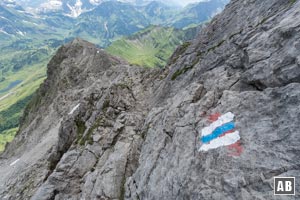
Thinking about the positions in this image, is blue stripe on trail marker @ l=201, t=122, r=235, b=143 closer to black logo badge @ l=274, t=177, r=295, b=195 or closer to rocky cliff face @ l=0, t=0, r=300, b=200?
rocky cliff face @ l=0, t=0, r=300, b=200

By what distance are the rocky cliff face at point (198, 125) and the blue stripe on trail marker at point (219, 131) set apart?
59cm

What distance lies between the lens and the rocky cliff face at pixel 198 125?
17.8 metres

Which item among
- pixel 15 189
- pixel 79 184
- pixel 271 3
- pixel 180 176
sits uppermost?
pixel 271 3

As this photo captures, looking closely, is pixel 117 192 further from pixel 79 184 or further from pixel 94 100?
pixel 94 100

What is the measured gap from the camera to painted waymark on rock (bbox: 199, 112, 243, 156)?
19359 millimetres

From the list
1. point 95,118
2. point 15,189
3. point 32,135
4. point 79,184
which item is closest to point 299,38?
point 79,184

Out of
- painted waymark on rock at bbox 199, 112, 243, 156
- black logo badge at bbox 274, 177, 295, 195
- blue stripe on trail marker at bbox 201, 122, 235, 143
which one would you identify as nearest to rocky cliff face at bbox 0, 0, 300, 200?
painted waymark on rock at bbox 199, 112, 243, 156

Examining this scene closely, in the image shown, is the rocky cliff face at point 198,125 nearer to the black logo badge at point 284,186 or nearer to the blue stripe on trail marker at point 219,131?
the black logo badge at point 284,186

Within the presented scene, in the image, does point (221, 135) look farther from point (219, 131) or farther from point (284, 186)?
point (284, 186)

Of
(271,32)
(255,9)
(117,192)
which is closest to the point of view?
(271,32)

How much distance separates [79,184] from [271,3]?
28.6 meters

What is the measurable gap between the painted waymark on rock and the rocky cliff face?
0.22 m

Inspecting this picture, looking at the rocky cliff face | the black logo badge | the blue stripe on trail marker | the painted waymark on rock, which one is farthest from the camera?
the blue stripe on trail marker

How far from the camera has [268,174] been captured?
16672mm
